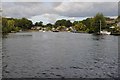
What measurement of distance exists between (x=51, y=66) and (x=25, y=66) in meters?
2.55

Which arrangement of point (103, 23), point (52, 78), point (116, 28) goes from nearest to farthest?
1. point (52, 78)
2. point (116, 28)
3. point (103, 23)

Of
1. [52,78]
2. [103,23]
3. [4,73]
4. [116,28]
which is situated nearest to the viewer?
[52,78]

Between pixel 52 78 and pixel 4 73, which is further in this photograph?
pixel 4 73

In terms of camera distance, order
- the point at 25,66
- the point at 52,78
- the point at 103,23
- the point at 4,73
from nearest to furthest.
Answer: the point at 52,78 < the point at 4,73 < the point at 25,66 < the point at 103,23

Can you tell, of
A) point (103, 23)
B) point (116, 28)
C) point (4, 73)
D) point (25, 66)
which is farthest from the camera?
point (103, 23)

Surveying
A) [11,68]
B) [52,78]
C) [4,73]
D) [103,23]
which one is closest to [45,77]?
[52,78]

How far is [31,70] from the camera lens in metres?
23.1

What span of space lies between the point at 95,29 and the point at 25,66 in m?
113

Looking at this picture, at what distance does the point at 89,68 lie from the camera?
963 inches

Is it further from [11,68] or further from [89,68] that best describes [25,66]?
[89,68]

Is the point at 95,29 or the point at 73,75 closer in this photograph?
the point at 73,75

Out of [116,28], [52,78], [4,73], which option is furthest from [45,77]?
[116,28]

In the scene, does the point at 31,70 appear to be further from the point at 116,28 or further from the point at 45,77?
the point at 116,28

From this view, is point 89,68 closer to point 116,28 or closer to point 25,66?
point 25,66
